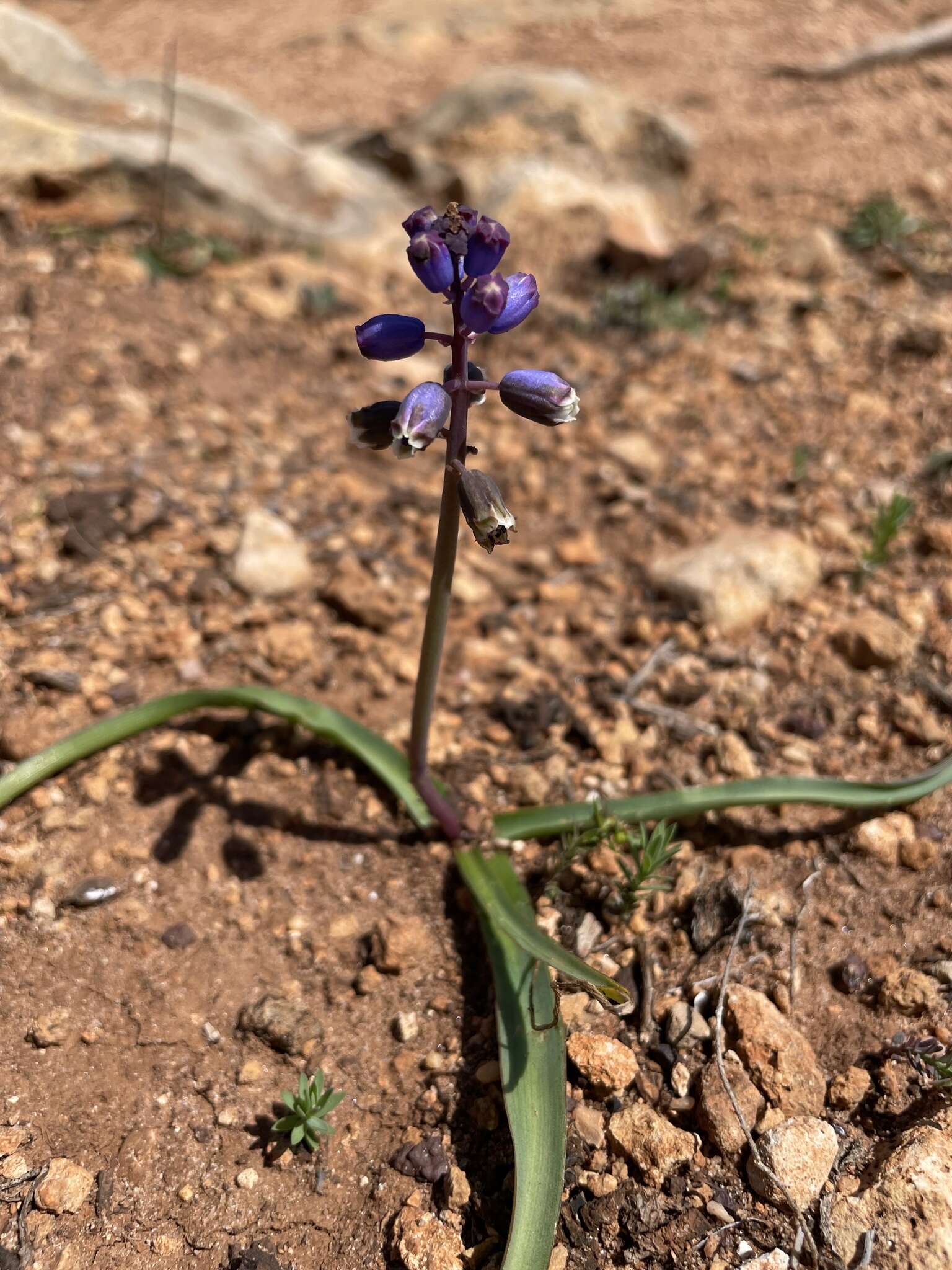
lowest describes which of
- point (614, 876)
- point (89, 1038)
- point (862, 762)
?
point (89, 1038)

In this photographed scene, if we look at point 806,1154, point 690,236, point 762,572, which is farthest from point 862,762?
point 690,236

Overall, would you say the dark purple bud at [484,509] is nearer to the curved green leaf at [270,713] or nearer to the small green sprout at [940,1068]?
the curved green leaf at [270,713]

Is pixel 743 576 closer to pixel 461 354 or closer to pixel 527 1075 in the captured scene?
pixel 461 354

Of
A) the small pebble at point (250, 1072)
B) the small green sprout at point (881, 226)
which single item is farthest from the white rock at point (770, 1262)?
the small green sprout at point (881, 226)

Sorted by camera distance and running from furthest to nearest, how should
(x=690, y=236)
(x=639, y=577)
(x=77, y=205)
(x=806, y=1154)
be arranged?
(x=690, y=236) → (x=77, y=205) → (x=639, y=577) → (x=806, y=1154)

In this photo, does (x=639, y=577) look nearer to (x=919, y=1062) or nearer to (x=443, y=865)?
(x=443, y=865)

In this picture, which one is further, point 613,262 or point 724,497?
point 613,262

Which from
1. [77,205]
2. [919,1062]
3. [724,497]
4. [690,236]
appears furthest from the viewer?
[690,236]
